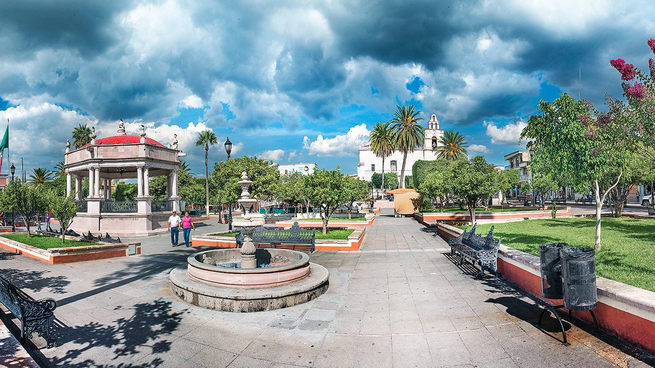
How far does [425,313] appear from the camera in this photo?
601cm

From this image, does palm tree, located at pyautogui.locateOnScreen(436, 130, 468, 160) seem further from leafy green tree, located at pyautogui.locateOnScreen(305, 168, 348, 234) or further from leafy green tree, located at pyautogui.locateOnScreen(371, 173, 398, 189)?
leafy green tree, located at pyautogui.locateOnScreen(305, 168, 348, 234)

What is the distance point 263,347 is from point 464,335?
2.97 m

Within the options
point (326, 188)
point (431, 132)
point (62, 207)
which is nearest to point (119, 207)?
point (62, 207)

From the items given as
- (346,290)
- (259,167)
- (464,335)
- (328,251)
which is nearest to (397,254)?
(328,251)

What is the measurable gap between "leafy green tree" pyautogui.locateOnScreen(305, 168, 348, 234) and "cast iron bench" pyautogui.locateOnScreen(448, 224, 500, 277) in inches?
255

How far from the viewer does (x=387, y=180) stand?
92.2m

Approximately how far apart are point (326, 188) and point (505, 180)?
1367 inches

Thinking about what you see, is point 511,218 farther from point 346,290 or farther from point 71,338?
point 71,338

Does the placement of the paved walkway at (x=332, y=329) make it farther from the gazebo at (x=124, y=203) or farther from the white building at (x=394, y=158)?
the white building at (x=394, y=158)

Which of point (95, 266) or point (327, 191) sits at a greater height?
point (327, 191)

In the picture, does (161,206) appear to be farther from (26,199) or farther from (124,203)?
(26,199)

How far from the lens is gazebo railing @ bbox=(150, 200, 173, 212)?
80.4 ft

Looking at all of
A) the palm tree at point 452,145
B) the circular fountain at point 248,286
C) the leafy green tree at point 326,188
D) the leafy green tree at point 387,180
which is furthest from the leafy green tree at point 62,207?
the leafy green tree at point 387,180

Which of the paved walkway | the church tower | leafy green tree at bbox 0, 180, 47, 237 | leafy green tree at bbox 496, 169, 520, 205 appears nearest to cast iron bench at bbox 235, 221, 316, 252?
the paved walkway
